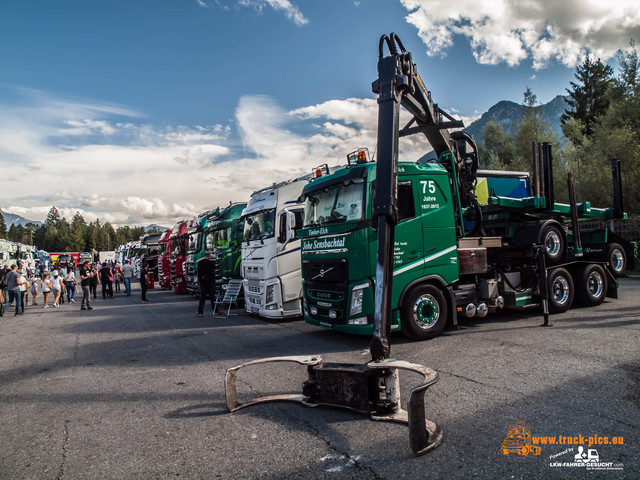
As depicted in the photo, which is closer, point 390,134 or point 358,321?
point 390,134

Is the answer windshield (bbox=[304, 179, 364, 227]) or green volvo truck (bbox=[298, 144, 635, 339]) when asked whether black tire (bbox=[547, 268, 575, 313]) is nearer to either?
green volvo truck (bbox=[298, 144, 635, 339])

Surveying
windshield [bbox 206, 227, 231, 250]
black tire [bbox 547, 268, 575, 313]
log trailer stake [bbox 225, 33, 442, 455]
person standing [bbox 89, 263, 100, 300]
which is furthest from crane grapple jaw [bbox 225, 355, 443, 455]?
person standing [bbox 89, 263, 100, 300]

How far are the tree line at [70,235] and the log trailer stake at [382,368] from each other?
123 metres

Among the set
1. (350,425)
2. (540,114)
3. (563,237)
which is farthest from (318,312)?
(540,114)

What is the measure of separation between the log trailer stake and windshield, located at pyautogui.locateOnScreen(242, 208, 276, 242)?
5322mm

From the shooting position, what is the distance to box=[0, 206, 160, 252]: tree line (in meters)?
122

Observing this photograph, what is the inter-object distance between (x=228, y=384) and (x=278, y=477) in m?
1.49

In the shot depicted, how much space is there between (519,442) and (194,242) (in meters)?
16.2

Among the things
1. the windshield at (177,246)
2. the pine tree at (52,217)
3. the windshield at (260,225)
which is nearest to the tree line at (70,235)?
the pine tree at (52,217)

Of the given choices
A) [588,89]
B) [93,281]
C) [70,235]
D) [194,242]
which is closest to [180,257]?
[194,242]

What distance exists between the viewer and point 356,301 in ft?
21.3

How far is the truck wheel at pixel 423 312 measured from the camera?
6.68m

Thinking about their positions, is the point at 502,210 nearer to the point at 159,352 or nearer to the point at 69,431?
the point at 159,352

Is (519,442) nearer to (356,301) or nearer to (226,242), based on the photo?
(356,301)
